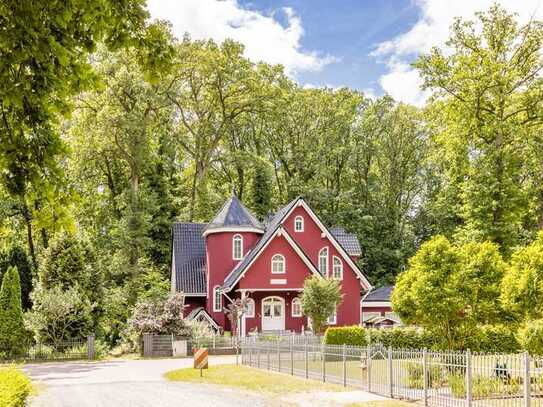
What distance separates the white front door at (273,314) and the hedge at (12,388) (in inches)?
1098

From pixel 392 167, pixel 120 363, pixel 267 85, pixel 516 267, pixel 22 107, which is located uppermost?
pixel 267 85

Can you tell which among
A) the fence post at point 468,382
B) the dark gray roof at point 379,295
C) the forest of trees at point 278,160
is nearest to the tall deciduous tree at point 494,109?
the forest of trees at point 278,160

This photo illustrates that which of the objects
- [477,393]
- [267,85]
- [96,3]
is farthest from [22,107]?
[267,85]

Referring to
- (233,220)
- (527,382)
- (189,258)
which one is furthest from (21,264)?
(527,382)

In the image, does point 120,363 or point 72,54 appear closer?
point 72,54

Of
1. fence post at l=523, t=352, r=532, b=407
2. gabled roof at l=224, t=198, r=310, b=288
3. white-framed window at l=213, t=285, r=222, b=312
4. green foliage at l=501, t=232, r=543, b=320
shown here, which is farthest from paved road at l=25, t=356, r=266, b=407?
white-framed window at l=213, t=285, r=222, b=312

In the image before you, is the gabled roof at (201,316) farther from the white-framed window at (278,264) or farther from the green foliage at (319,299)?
the green foliage at (319,299)

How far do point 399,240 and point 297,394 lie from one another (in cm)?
4127

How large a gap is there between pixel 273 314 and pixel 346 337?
11.1 meters

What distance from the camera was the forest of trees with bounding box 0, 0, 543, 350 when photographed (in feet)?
124

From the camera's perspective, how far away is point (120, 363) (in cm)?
3075

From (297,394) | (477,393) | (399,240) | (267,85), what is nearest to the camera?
(477,393)

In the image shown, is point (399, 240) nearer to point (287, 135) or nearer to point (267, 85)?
point (287, 135)

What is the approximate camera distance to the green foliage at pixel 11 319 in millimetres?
34312
